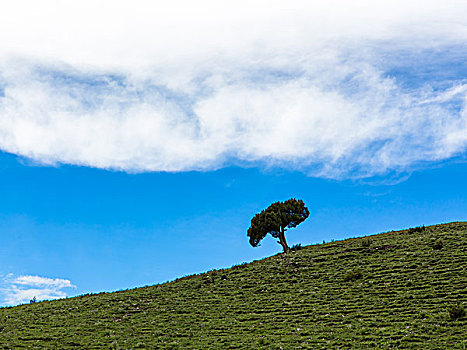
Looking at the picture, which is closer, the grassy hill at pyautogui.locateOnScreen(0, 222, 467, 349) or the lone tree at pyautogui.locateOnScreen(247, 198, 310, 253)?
the grassy hill at pyautogui.locateOnScreen(0, 222, 467, 349)

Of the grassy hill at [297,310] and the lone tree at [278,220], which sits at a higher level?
the lone tree at [278,220]

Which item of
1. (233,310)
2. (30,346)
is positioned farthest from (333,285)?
(30,346)

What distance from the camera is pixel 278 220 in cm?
6725

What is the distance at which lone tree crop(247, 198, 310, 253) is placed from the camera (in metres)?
67.7

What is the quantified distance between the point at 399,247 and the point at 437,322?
24.9 metres

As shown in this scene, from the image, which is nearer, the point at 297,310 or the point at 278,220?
the point at 297,310

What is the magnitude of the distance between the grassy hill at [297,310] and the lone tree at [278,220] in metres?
14.6

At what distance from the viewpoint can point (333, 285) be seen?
39.1 metres

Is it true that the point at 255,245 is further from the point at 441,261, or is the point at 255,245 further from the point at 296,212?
the point at 441,261

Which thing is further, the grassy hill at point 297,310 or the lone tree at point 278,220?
the lone tree at point 278,220

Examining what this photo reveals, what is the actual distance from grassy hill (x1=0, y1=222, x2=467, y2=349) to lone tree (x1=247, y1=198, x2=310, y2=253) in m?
14.6

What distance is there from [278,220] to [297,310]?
33.9 m

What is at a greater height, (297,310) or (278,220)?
(278,220)

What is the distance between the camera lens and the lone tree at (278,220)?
67.7 meters
